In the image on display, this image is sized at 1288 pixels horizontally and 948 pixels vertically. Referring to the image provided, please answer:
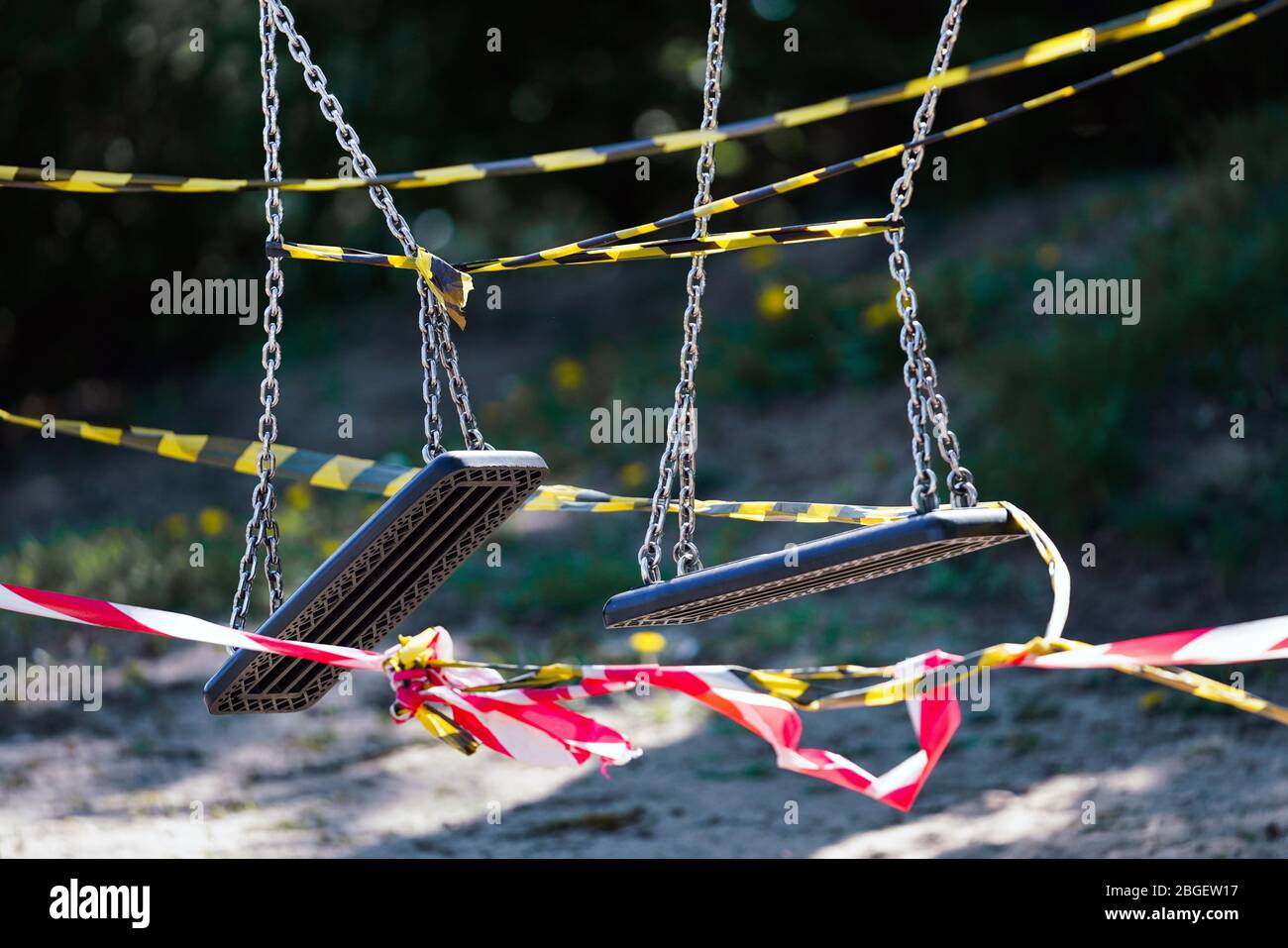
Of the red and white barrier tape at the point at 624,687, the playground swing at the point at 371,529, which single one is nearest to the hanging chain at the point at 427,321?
the playground swing at the point at 371,529

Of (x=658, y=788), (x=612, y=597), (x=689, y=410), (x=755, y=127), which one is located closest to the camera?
(x=755, y=127)

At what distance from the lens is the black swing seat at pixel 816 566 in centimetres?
234

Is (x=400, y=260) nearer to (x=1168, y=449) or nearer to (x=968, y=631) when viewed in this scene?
(x=968, y=631)

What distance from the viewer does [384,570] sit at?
2.64 metres

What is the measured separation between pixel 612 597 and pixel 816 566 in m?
0.40

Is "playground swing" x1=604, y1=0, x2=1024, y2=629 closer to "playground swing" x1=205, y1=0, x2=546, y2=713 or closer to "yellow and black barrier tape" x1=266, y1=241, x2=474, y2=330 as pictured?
"playground swing" x1=205, y1=0, x2=546, y2=713

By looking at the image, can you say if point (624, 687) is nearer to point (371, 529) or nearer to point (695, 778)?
point (371, 529)

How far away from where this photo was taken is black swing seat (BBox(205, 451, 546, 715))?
2457mm

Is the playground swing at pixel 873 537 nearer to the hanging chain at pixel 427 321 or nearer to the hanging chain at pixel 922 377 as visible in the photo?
the hanging chain at pixel 922 377

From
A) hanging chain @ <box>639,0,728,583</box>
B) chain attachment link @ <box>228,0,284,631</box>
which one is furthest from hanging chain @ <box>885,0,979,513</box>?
chain attachment link @ <box>228,0,284,631</box>

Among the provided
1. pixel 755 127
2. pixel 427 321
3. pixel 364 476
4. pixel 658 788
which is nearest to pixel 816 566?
pixel 755 127

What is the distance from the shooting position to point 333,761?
4.68 m

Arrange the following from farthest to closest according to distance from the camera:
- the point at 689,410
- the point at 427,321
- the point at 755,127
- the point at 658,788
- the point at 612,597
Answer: the point at 658,788
the point at 689,410
the point at 427,321
the point at 612,597
the point at 755,127

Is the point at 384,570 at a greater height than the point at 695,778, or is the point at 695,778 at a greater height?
the point at 384,570
